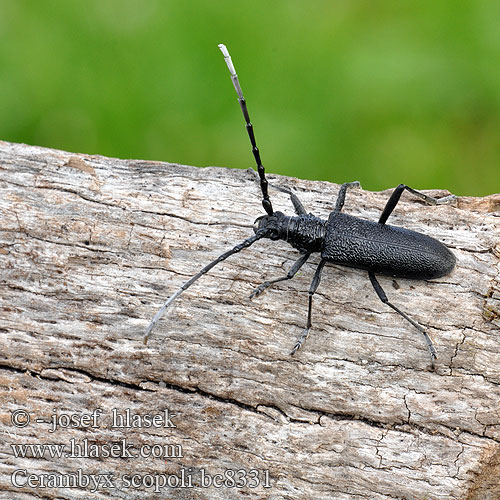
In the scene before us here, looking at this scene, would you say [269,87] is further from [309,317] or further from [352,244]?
[309,317]

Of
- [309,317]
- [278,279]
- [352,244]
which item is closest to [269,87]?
[352,244]

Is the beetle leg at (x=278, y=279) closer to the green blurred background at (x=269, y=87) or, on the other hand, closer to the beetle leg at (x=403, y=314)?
the beetle leg at (x=403, y=314)

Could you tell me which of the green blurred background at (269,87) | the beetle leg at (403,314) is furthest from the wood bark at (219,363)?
the green blurred background at (269,87)

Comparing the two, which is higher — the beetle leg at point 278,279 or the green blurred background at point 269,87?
the green blurred background at point 269,87

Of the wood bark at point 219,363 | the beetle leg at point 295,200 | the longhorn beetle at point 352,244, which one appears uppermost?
the beetle leg at point 295,200

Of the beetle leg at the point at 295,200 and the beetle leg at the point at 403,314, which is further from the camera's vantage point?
the beetle leg at the point at 295,200

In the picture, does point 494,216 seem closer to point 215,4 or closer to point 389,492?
point 389,492

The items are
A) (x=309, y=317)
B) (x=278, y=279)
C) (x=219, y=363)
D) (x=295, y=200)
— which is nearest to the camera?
(x=219, y=363)

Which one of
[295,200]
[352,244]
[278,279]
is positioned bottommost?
[278,279]
